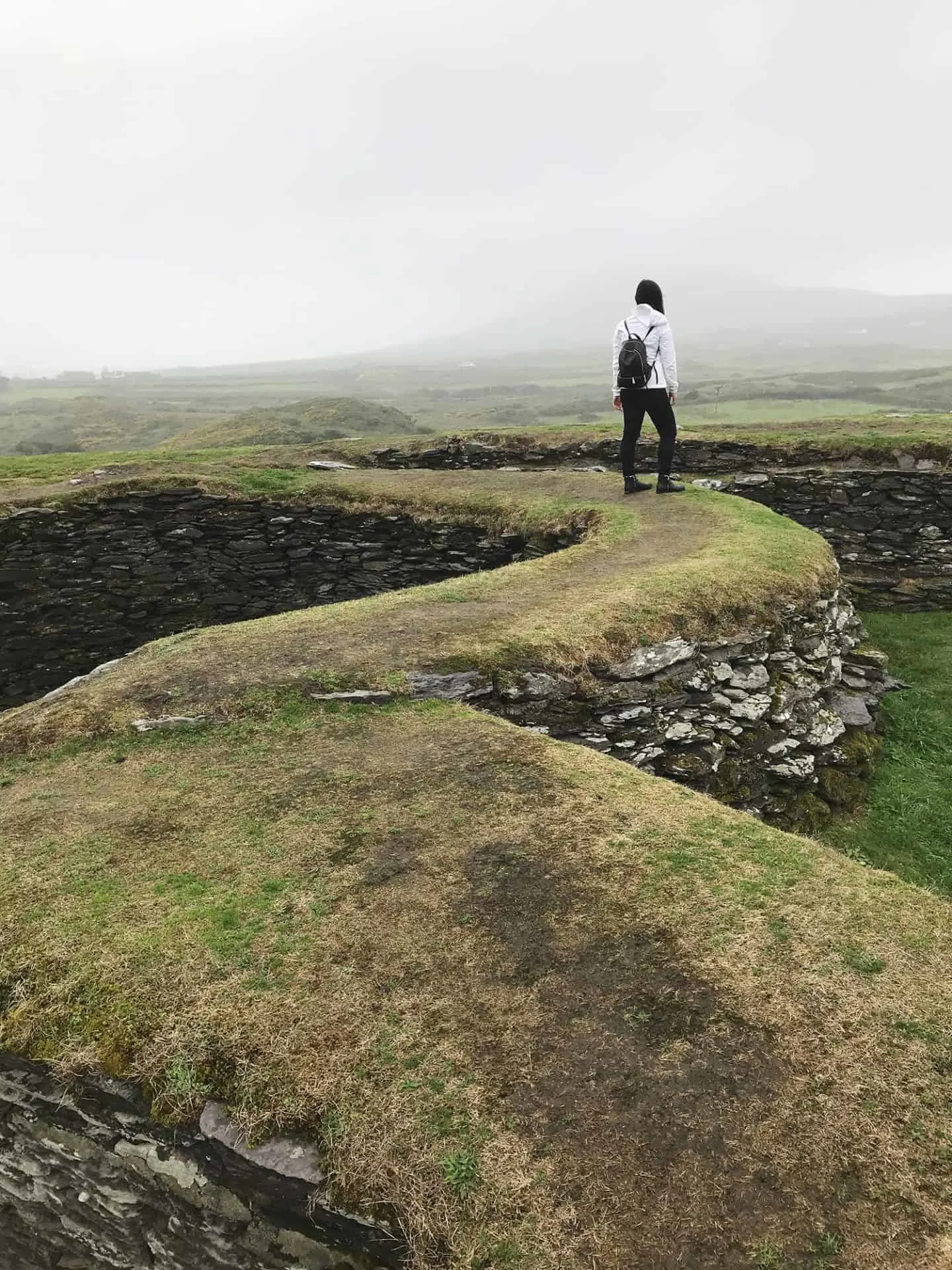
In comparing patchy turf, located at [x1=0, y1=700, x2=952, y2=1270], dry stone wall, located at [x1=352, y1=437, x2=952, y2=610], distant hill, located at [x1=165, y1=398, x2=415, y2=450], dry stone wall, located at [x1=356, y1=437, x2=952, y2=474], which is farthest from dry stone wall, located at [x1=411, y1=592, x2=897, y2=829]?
distant hill, located at [x1=165, y1=398, x2=415, y2=450]

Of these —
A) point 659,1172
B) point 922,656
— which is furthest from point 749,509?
point 659,1172

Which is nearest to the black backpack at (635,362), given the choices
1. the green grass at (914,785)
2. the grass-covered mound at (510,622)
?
the grass-covered mound at (510,622)

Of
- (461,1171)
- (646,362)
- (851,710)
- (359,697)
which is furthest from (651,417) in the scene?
(461,1171)

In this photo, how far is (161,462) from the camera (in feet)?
73.1

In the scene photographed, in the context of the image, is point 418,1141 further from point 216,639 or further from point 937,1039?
point 216,639

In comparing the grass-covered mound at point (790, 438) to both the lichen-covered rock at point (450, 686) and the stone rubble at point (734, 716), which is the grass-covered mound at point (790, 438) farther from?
the lichen-covered rock at point (450, 686)

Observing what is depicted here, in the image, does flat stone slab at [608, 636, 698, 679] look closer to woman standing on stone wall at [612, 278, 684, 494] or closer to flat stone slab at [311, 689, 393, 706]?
flat stone slab at [311, 689, 393, 706]

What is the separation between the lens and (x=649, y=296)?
14.1 m

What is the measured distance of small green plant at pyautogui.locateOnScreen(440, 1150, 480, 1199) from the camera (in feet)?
11.7

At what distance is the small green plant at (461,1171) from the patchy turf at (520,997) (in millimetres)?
13

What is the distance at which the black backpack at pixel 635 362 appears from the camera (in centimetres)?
1408

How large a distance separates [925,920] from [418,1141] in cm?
359

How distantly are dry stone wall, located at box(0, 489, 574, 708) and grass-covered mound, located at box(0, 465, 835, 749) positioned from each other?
4219 millimetres

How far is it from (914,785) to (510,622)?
6.05 metres
